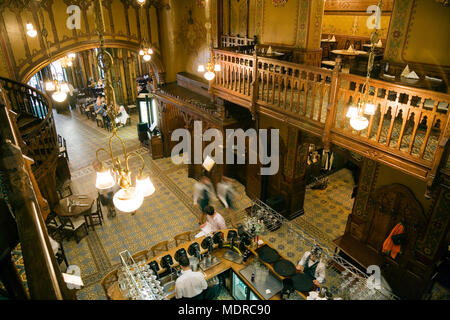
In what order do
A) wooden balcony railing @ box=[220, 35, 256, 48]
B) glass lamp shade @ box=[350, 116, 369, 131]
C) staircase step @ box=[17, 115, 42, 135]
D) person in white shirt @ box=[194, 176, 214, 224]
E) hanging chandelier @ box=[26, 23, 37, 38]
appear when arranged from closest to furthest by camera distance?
glass lamp shade @ box=[350, 116, 369, 131], staircase step @ box=[17, 115, 42, 135], hanging chandelier @ box=[26, 23, 37, 38], person in white shirt @ box=[194, 176, 214, 224], wooden balcony railing @ box=[220, 35, 256, 48]

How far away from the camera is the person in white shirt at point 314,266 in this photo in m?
6.15

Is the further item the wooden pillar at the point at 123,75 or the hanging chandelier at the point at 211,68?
the wooden pillar at the point at 123,75

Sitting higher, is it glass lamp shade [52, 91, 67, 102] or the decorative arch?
the decorative arch

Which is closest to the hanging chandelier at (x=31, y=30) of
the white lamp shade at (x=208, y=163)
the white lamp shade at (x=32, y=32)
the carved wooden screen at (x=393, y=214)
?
the white lamp shade at (x=32, y=32)

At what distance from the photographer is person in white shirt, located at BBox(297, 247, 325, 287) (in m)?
6.15

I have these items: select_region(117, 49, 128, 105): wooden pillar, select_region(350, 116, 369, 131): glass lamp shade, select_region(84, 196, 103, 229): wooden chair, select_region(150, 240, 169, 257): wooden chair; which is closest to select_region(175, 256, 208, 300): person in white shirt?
select_region(150, 240, 169, 257): wooden chair

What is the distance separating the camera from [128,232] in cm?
948

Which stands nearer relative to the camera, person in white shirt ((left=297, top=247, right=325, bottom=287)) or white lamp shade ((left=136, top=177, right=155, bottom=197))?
white lamp shade ((left=136, top=177, right=155, bottom=197))

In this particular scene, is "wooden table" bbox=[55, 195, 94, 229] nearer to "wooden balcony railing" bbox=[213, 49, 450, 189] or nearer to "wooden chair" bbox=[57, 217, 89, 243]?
"wooden chair" bbox=[57, 217, 89, 243]

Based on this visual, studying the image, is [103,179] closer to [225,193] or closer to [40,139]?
[40,139]

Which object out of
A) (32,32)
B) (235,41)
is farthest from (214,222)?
(32,32)

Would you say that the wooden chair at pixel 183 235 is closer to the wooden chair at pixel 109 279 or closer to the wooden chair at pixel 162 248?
the wooden chair at pixel 162 248
